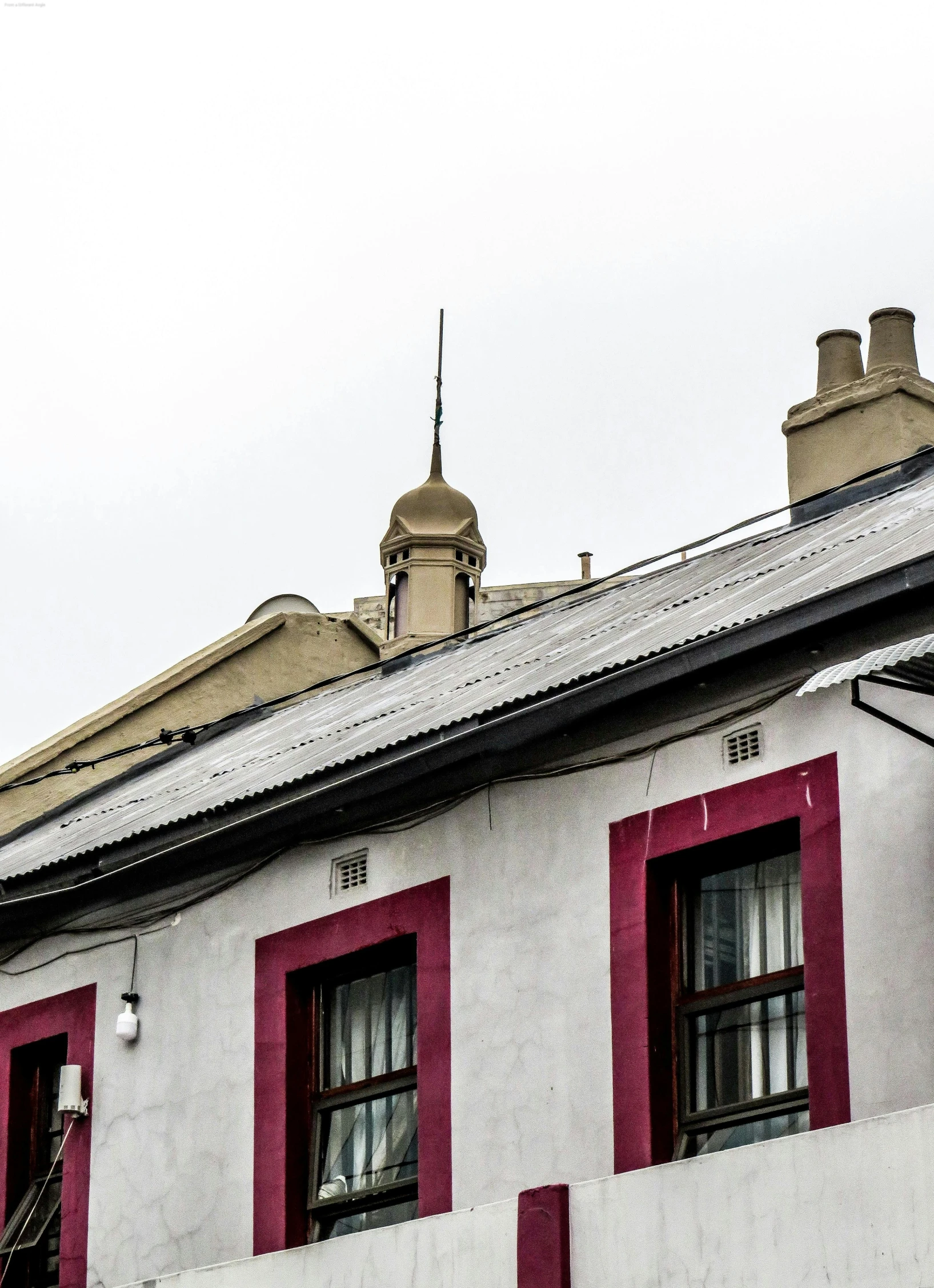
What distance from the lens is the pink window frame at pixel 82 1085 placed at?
15.8 meters

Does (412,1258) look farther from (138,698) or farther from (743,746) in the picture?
(138,698)

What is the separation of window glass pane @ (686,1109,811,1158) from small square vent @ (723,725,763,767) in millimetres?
1837

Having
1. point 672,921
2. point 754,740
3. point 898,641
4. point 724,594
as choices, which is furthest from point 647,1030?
point 724,594

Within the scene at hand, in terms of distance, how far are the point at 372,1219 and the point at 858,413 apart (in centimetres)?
770

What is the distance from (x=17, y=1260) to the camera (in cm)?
1623

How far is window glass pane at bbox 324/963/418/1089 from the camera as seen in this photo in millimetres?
14570

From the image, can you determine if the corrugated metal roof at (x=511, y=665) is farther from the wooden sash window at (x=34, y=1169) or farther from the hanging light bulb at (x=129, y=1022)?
the wooden sash window at (x=34, y=1169)

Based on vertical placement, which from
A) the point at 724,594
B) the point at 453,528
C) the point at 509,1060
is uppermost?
the point at 453,528

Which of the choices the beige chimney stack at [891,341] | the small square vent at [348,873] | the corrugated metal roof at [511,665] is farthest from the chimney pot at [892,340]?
the small square vent at [348,873]

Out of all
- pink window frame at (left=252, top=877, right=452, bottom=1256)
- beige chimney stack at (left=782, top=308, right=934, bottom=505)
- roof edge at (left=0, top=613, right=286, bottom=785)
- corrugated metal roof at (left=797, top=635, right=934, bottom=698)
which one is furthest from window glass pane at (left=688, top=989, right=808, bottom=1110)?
roof edge at (left=0, top=613, right=286, bottom=785)

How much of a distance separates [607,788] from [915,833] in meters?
2.25

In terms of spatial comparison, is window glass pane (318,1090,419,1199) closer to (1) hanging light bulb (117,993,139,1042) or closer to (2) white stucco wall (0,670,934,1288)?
(2) white stucco wall (0,670,934,1288)

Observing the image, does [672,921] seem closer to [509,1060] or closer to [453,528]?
[509,1060]

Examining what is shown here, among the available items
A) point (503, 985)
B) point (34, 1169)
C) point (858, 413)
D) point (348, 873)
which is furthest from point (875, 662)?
point (858, 413)
